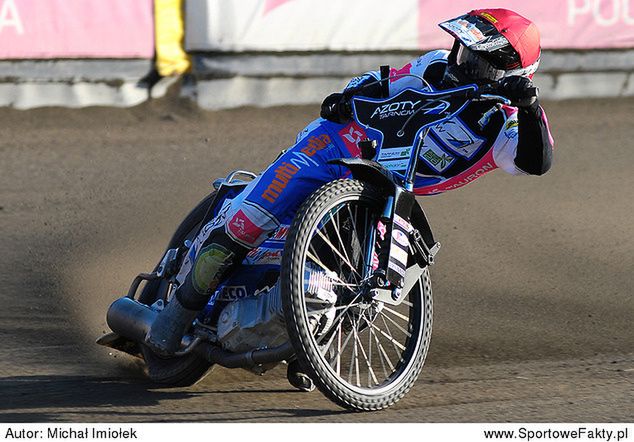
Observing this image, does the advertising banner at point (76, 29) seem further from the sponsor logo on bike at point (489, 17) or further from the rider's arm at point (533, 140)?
the rider's arm at point (533, 140)

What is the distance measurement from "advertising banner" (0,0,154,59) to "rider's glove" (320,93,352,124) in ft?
16.6

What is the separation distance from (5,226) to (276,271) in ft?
11.0

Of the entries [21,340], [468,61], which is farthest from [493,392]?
[21,340]

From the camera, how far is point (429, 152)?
4.93 m

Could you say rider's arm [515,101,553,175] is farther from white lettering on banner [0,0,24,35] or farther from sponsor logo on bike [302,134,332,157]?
white lettering on banner [0,0,24,35]

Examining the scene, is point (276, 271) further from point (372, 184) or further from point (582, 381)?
point (582, 381)

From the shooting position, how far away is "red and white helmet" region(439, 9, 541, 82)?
4.84 metres

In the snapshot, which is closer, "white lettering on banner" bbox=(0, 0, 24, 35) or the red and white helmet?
the red and white helmet

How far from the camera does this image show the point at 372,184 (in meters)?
4.76

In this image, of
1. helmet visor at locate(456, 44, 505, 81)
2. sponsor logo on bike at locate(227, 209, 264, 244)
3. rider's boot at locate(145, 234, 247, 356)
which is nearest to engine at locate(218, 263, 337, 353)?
rider's boot at locate(145, 234, 247, 356)

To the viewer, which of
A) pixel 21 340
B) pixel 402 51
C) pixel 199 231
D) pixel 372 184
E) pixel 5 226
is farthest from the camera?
pixel 402 51

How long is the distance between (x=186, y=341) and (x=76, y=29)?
5.20m

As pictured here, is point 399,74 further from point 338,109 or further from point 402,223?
point 402,223

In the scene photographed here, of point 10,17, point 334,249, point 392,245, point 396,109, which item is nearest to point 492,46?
point 396,109
